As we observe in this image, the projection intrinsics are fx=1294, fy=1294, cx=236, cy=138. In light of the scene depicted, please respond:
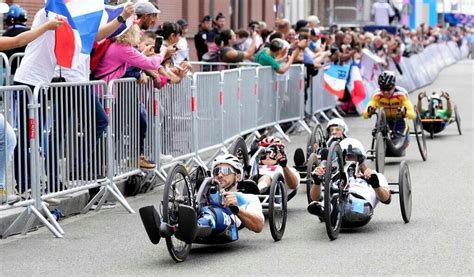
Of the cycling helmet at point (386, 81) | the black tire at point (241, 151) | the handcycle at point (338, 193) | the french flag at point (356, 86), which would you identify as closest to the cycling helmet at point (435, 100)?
the cycling helmet at point (386, 81)

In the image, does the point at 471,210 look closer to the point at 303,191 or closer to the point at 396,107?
the point at 303,191

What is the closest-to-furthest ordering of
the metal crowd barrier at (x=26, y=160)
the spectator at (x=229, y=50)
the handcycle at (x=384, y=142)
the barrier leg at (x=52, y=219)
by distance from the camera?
the metal crowd barrier at (x=26, y=160) → the barrier leg at (x=52, y=219) → the handcycle at (x=384, y=142) → the spectator at (x=229, y=50)

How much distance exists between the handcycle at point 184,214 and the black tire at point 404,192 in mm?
1341

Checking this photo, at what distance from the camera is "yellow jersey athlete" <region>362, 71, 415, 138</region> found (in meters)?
16.4

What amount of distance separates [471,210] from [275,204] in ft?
8.61

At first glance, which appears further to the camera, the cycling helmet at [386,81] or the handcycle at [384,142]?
the cycling helmet at [386,81]

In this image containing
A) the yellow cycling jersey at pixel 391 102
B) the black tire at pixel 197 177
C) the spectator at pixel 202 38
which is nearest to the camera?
the black tire at pixel 197 177

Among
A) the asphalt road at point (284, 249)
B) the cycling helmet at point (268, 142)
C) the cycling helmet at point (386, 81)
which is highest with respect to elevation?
the cycling helmet at point (386, 81)

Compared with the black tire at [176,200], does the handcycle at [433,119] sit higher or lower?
lower

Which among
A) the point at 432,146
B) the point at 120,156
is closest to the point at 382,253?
the point at 120,156

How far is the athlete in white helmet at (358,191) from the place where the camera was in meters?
10.5

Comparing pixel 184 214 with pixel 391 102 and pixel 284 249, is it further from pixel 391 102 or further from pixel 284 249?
pixel 391 102

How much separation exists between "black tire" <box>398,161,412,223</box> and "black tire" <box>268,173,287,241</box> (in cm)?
118

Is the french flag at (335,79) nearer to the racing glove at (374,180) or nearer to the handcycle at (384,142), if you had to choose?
the handcycle at (384,142)
